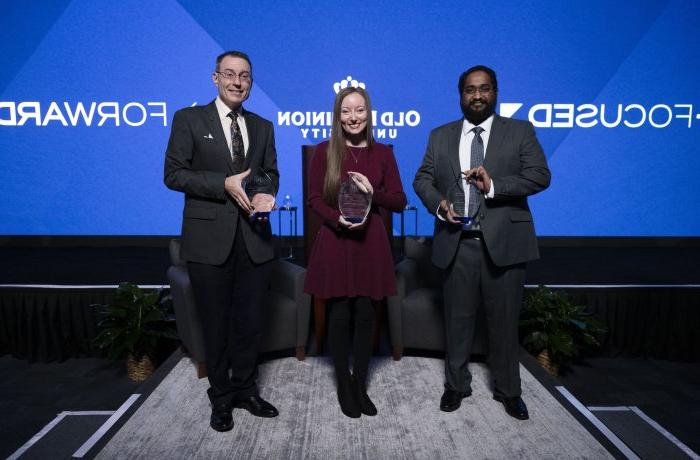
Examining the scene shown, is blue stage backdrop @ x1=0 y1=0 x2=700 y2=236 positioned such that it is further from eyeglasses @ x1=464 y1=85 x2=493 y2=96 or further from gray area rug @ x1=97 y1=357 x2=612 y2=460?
eyeglasses @ x1=464 y1=85 x2=493 y2=96

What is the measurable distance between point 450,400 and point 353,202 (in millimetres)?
1003

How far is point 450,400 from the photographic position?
2270 millimetres

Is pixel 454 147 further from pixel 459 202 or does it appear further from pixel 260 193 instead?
pixel 260 193

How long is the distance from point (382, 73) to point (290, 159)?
1.47 meters

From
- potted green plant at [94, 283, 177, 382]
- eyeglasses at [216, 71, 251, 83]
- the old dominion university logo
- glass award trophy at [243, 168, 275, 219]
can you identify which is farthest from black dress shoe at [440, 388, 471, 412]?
the old dominion university logo

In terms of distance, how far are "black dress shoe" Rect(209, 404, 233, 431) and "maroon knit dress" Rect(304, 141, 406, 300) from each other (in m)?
0.59

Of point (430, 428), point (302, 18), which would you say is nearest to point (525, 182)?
point (430, 428)

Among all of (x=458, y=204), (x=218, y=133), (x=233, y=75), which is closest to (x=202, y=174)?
(x=218, y=133)

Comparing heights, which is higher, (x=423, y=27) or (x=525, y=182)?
(x=423, y=27)

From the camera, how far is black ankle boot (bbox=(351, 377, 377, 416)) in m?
2.22

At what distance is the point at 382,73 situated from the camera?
19.7 feet

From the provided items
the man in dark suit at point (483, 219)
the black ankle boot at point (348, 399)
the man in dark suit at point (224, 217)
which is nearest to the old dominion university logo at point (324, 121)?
the man in dark suit at point (483, 219)

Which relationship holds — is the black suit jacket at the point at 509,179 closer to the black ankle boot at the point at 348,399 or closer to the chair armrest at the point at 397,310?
the black ankle boot at the point at 348,399

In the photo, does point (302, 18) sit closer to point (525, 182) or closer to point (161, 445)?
point (525, 182)
